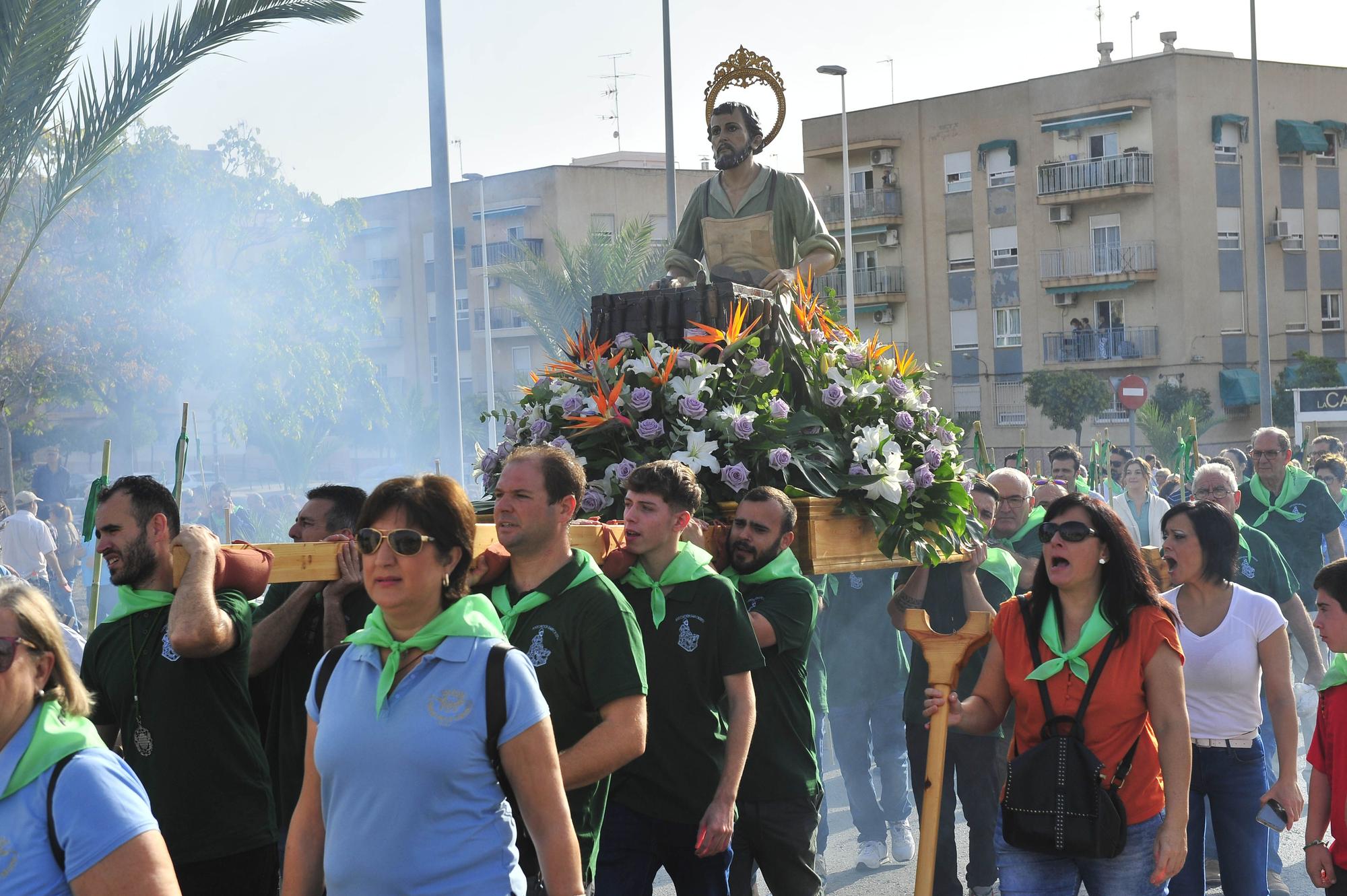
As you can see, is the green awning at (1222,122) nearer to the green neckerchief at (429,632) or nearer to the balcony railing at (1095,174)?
the balcony railing at (1095,174)

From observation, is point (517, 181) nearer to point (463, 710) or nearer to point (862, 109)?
point (862, 109)

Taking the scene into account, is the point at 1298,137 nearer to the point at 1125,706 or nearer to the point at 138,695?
the point at 1125,706

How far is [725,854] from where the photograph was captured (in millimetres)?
5109

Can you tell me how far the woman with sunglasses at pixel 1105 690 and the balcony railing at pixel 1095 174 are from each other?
40915mm

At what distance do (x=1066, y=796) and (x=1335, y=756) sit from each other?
1.09 meters

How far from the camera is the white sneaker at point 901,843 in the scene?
26.4 ft

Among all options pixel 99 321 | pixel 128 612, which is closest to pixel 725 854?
pixel 128 612

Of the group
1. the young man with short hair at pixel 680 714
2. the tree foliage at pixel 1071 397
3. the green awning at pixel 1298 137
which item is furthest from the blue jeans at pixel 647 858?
the green awning at pixel 1298 137

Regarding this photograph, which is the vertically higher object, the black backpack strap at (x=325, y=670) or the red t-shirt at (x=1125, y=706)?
the black backpack strap at (x=325, y=670)

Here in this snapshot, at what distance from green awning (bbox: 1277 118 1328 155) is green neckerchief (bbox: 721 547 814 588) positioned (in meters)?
Answer: 42.6

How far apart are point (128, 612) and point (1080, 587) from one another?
2797mm

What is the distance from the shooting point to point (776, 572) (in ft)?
18.7

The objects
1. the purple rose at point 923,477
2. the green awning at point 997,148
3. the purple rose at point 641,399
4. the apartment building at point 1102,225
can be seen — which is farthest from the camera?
the green awning at point 997,148

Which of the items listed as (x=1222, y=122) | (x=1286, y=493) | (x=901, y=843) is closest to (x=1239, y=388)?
(x=1222, y=122)
